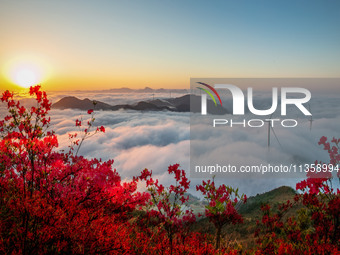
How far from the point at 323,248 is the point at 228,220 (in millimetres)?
3533

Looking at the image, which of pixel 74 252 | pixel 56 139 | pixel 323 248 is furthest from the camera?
pixel 56 139

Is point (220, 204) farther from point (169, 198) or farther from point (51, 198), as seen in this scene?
point (51, 198)

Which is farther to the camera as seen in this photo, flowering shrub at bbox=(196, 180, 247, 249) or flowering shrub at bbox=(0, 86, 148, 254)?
flowering shrub at bbox=(196, 180, 247, 249)

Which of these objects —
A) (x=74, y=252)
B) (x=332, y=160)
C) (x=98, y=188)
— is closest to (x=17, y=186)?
(x=98, y=188)

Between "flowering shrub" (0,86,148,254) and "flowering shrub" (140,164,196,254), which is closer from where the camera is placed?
"flowering shrub" (0,86,148,254)

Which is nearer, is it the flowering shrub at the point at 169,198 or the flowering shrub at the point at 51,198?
the flowering shrub at the point at 51,198

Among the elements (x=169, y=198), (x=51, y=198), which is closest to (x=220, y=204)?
Answer: (x=169, y=198)

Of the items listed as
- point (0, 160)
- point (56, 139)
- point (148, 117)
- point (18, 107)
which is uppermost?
point (18, 107)

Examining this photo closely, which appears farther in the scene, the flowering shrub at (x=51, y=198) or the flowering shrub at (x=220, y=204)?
the flowering shrub at (x=220, y=204)

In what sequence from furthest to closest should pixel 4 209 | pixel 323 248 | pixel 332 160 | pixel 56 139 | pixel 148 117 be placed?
pixel 148 117
pixel 332 160
pixel 56 139
pixel 4 209
pixel 323 248

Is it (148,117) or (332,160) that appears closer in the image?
(332,160)

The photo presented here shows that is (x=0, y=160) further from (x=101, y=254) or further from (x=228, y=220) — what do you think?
(x=228, y=220)

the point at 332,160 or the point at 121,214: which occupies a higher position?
the point at 332,160

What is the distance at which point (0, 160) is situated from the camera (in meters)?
8.88
